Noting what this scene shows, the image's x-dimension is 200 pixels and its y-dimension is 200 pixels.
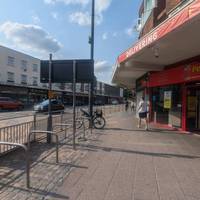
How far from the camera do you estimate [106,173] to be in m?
6.52

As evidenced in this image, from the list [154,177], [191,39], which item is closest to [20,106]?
[191,39]

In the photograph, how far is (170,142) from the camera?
436 inches

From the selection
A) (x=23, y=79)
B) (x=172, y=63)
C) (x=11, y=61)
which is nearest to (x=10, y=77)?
(x=11, y=61)

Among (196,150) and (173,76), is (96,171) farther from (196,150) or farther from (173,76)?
(173,76)

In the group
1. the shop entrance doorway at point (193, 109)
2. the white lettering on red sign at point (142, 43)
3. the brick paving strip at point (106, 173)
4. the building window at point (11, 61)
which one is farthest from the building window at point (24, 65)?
the brick paving strip at point (106, 173)

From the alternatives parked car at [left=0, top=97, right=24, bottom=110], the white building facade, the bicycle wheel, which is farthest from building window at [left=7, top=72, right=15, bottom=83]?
the bicycle wheel

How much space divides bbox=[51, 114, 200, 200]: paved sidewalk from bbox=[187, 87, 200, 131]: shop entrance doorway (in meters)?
4.85

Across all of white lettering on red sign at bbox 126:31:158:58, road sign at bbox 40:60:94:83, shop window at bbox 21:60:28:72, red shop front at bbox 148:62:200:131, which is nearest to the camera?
road sign at bbox 40:60:94:83

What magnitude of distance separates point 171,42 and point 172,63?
5573 millimetres

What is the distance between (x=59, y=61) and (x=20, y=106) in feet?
107

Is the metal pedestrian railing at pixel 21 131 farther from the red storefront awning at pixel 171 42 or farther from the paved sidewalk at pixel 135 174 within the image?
the red storefront awning at pixel 171 42

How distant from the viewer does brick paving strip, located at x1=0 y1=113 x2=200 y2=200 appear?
5219 mm

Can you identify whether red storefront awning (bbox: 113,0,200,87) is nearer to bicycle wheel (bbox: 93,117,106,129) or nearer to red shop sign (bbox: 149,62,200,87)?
red shop sign (bbox: 149,62,200,87)

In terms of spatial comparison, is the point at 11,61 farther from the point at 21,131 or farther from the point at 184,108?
the point at 21,131
